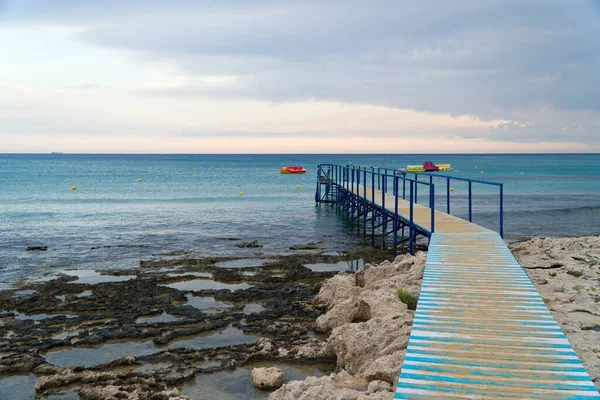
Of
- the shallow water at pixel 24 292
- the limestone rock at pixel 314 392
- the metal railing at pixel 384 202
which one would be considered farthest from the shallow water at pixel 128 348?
the metal railing at pixel 384 202

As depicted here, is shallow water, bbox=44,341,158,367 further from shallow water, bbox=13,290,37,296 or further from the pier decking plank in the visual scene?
the pier decking plank

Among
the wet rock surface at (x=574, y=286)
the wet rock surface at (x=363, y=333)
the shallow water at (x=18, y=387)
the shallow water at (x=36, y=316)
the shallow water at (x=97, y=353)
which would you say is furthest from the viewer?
the shallow water at (x=36, y=316)

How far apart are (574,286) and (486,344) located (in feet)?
13.1

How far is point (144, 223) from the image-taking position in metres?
26.1

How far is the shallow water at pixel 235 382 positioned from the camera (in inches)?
292

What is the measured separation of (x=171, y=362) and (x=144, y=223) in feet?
60.6

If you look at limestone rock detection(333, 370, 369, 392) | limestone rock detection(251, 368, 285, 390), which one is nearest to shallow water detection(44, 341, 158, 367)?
limestone rock detection(251, 368, 285, 390)

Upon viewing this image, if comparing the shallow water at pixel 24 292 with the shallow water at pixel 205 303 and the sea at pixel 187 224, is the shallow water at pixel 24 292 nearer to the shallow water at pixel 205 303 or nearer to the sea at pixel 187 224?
the sea at pixel 187 224

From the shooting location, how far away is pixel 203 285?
13414 mm

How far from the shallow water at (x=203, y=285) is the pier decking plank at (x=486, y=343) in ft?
19.3

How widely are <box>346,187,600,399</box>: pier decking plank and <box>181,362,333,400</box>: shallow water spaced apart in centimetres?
217

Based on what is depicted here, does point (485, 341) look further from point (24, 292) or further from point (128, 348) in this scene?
point (24, 292)

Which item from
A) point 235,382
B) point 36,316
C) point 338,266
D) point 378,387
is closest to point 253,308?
point 235,382

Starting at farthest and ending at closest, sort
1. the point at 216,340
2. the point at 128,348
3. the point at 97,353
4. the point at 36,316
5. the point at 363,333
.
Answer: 1. the point at 36,316
2. the point at 216,340
3. the point at 128,348
4. the point at 97,353
5. the point at 363,333
